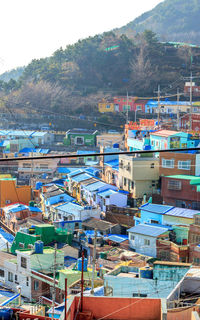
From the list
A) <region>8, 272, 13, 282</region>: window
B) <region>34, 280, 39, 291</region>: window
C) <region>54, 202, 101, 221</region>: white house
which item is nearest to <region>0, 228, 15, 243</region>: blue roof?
<region>54, 202, 101, 221</region>: white house

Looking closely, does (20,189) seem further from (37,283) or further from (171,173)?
(37,283)

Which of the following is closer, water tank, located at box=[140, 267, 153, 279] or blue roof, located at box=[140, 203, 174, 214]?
water tank, located at box=[140, 267, 153, 279]

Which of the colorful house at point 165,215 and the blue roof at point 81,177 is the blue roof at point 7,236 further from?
the blue roof at point 81,177

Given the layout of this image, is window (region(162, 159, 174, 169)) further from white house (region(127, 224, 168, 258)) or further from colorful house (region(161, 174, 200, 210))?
white house (region(127, 224, 168, 258))

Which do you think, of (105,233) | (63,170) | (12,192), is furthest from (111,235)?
(63,170)

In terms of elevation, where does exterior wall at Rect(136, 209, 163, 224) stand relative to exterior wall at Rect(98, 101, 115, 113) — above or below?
below

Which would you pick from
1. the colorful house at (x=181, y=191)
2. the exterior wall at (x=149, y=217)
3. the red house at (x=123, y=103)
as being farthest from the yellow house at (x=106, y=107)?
the exterior wall at (x=149, y=217)

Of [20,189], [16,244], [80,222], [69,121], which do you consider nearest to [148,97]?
[69,121]
